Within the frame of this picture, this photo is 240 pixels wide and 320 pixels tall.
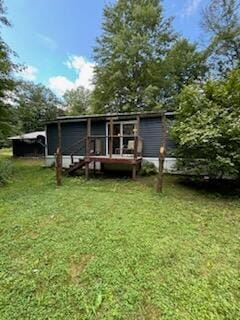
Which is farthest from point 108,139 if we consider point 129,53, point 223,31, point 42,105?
point 42,105

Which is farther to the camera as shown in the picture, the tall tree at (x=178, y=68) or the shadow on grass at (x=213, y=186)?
the tall tree at (x=178, y=68)

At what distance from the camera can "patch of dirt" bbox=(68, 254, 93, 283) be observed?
356 cm

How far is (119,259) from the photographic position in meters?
3.94

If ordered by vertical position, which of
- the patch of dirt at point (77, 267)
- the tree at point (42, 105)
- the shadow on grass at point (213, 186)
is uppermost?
the tree at point (42, 105)

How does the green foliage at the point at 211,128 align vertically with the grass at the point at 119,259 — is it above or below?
above

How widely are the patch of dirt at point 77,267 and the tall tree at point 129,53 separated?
18471 millimetres

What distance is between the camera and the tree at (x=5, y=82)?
1138 centimetres

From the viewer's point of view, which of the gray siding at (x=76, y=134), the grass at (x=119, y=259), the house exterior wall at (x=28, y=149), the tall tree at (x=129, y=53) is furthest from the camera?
the house exterior wall at (x=28, y=149)

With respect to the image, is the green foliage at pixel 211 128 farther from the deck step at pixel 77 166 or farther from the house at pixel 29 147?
the house at pixel 29 147

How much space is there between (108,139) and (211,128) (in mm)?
6131

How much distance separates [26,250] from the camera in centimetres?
430

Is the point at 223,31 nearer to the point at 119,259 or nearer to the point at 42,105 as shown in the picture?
the point at 119,259

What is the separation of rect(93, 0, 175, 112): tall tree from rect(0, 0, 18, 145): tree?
11.0 meters

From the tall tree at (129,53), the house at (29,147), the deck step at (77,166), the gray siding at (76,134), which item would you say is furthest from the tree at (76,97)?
the deck step at (77,166)
